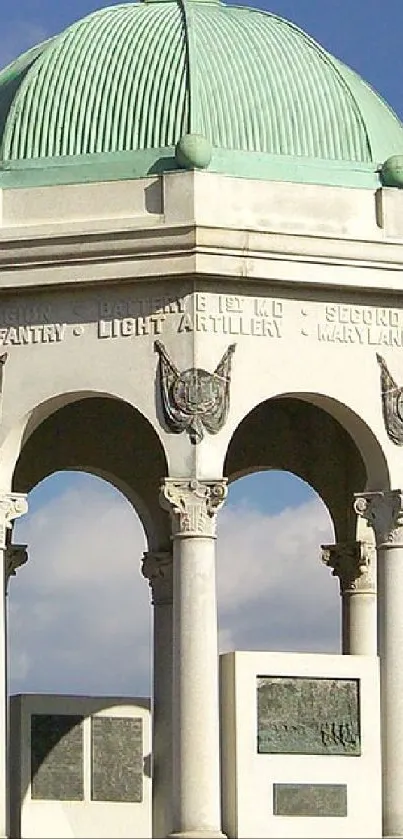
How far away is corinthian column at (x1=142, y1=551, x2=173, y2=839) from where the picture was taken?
224 ft

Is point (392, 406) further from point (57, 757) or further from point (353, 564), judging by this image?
point (57, 757)

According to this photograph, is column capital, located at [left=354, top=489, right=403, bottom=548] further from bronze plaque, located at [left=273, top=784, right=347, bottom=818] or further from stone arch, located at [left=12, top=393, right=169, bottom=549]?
stone arch, located at [left=12, top=393, right=169, bottom=549]

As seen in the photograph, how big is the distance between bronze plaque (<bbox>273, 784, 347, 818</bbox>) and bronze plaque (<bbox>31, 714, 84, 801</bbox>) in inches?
283

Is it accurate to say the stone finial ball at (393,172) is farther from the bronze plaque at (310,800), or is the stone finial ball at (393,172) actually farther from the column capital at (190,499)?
the bronze plaque at (310,800)

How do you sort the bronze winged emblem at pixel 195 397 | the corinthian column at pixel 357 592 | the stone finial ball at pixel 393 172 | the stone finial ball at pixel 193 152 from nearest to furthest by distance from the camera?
the bronze winged emblem at pixel 195 397
the stone finial ball at pixel 193 152
the stone finial ball at pixel 393 172
the corinthian column at pixel 357 592

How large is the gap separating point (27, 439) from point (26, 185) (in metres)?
5.27

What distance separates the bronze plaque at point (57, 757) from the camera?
68.1 metres

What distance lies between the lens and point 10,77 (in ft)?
219

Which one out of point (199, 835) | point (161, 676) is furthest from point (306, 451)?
point (199, 835)

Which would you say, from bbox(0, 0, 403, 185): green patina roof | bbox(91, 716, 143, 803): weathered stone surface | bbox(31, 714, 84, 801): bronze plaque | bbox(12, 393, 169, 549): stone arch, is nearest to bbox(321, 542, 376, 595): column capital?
bbox(12, 393, 169, 549): stone arch

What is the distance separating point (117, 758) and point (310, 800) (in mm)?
7693

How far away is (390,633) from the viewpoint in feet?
209

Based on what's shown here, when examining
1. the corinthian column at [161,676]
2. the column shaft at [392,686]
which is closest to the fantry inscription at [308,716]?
the column shaft at [392,686]

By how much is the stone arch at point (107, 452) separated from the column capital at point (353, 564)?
11.3 feet
